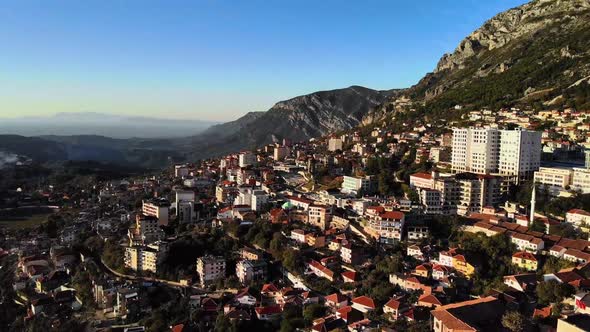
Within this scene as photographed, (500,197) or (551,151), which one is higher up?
(551,151)

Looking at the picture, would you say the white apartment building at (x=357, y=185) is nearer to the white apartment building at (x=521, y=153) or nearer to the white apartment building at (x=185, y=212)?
the white apartment building at (x=521, y=153)

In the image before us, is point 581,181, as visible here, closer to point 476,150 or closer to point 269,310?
point 476,150

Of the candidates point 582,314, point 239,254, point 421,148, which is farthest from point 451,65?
point 582,314

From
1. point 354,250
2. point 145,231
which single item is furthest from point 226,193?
point 354,250

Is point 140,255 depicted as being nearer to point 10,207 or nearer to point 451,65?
point 10,207

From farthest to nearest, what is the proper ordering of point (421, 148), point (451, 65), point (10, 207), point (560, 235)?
point (451, 65)
point (10, 207)
point (421, 148)
point (560, 235)

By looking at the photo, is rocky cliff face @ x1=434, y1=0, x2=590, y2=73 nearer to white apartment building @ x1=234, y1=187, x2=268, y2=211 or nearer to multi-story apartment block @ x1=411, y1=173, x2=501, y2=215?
multi-story apartment block @ x1=411, y1=173, x2=501, y2=215

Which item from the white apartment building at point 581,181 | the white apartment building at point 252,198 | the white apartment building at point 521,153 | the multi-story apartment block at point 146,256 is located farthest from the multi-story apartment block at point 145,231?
the white apartment building at point 581,181
